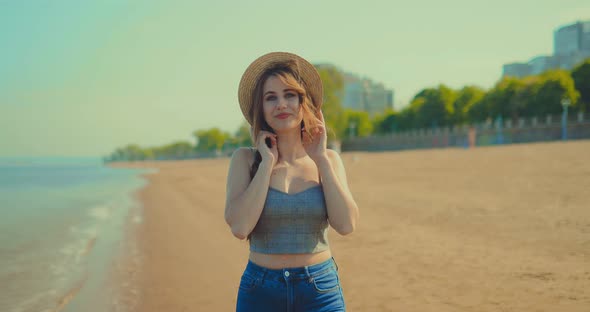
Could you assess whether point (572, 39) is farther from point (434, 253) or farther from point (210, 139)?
point (434, 253)

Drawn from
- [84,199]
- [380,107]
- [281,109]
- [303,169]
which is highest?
[380,107]

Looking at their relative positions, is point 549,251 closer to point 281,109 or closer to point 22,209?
point 281,109

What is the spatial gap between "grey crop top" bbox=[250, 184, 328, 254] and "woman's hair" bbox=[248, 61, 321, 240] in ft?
0.78

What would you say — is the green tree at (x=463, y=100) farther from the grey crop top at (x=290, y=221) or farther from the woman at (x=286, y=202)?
the grey crop top at (x=290, y=221)

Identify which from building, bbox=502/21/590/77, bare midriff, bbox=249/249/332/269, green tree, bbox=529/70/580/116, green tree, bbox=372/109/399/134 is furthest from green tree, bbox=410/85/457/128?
bare midriff, bbox=249/249/332/269

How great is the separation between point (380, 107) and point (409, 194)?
17720 centimetres

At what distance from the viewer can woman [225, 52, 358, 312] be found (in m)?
→ 2.08

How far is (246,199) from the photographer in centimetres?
205

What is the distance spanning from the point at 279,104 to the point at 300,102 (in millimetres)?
139

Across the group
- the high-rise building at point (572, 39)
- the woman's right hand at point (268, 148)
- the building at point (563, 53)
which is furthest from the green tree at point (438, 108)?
the woman's right hand at point (268, 148)

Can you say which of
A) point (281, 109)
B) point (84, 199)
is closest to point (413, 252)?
point (281, 109)

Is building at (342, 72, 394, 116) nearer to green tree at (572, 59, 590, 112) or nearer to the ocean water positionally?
green tree at (572, 59, 590, 112)

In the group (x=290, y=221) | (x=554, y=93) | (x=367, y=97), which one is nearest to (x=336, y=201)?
(x=290, y=221)

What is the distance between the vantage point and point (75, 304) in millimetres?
5734
